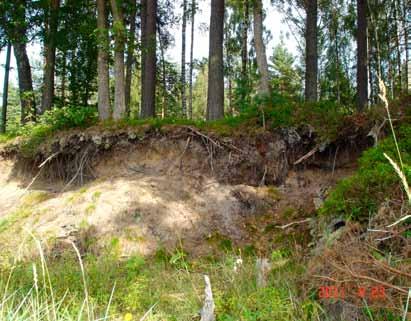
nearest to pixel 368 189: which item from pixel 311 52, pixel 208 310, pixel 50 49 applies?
pixel 208 310

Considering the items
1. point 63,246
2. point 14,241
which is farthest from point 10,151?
point 63,246

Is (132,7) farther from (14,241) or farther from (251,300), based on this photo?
(251,300)

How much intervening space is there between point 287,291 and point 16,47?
1277 cm

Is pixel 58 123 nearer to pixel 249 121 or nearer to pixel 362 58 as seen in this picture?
pixel 249 121

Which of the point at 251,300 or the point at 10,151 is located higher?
the point at 10,151

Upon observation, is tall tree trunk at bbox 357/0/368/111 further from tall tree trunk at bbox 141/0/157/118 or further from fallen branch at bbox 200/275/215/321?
fallen branch at bbox 200/275/215/321

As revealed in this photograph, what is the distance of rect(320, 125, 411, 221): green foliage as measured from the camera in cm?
381

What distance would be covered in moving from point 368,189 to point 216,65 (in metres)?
6.41

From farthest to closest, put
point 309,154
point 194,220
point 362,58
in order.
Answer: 1. point 362,58
2. point 309,154
3. point 194,220

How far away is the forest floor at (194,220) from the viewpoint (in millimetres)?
3330

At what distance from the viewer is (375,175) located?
4051mm

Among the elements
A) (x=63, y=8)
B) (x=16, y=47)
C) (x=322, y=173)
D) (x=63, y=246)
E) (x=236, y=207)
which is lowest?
(x=63, y=246)

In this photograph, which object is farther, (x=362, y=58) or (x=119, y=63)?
(x=362, y=58)
